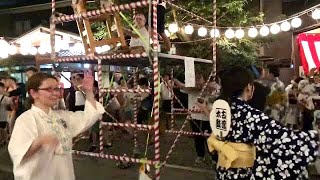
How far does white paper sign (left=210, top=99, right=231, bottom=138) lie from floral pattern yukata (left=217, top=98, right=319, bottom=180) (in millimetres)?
45

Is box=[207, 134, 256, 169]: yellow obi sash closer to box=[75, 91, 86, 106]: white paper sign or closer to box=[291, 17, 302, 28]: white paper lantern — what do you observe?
box=[75, 91, 86, 106]: white paper sign

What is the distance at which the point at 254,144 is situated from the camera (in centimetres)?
366

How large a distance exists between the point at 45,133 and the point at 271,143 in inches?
77.0

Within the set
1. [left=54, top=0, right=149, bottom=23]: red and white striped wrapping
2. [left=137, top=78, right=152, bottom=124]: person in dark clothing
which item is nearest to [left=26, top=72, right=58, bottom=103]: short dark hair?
[left=54, top=0, right=149, bottom=23]: red and white striped wrapping

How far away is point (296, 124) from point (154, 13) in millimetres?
5204

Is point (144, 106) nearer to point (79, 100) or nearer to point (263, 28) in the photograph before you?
point (79, 100)

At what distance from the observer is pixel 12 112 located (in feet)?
36.4

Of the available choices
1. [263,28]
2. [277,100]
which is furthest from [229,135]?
[263,28]

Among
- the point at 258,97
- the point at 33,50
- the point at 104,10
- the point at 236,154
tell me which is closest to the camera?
the point at 236,154

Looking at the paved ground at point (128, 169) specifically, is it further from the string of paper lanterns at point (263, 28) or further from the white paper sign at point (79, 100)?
the string of paper lanterns at point (263, 28)

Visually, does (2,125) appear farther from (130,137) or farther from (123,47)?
(123,47)

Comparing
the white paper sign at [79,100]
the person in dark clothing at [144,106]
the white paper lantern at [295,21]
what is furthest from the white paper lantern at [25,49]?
the white paper lantern at [295,21]

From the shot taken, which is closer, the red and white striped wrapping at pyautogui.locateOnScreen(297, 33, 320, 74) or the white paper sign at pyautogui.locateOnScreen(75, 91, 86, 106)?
the white paper sign at pyautogui.locateOnScreen(75, 91, 86, 106)

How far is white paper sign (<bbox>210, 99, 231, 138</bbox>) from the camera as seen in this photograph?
3805 mm
